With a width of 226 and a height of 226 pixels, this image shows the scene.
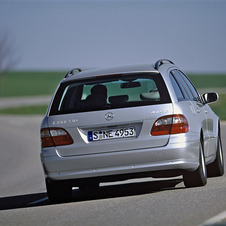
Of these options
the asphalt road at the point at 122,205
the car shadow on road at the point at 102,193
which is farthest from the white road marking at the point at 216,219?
the car shadow on road at the point at 102,193

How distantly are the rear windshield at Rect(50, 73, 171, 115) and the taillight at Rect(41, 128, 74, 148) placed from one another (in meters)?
0.26

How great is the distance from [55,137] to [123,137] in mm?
845

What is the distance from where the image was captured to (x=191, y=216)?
8.32 m

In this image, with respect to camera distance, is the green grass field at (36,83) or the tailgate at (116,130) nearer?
the tailgate at (116,130)

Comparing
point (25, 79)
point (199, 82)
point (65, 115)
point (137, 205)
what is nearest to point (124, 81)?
point (65, 115)

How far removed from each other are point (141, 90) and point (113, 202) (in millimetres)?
1592

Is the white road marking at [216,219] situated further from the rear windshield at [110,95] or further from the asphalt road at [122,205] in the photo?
the rear windshield at [110,95]

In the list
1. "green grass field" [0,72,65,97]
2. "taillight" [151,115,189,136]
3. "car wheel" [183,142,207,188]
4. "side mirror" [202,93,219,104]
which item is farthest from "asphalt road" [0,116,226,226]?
"green grass field" [0,72,65,97]

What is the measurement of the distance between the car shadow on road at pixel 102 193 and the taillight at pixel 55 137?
3.26ft

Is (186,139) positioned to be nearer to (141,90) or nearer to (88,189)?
(141,90)

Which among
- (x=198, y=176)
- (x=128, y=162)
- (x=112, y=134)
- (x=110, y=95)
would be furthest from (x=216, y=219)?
(x=110, y=95)

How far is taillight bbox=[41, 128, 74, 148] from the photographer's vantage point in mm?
10172

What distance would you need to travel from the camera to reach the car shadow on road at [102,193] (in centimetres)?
1102

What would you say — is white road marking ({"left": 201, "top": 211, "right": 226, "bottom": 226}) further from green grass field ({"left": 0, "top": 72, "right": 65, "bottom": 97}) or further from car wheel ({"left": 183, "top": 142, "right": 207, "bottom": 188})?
green grass field ({"left": 0, "top": 72, "right": 65, "bottom": 97})
